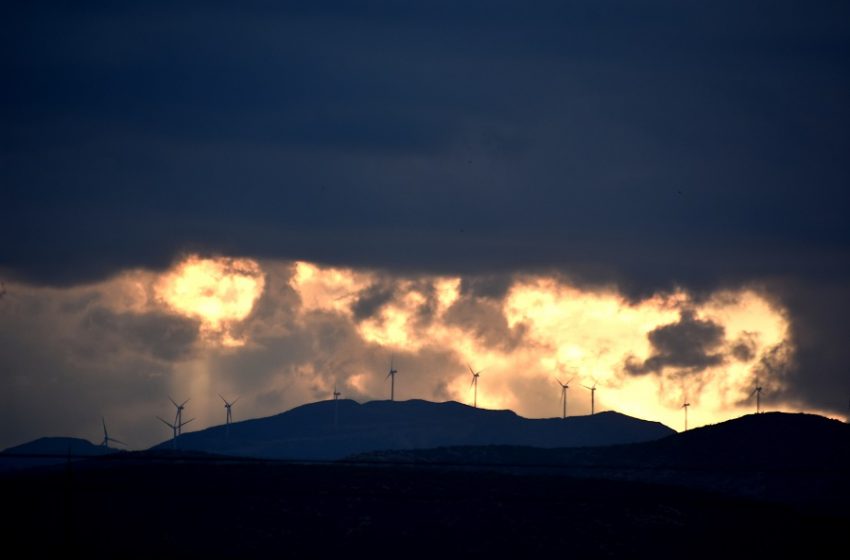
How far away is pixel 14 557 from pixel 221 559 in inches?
1106

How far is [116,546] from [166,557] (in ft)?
24.5

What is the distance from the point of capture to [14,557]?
610ft

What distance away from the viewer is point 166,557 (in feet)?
649

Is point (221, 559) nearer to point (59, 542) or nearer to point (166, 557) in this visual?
point (166, 557)

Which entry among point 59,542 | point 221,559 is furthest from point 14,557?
point 221,559

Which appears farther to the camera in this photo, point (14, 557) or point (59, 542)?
point (59, 542)

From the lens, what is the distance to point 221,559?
199250 millimetres

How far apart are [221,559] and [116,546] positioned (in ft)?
47.7

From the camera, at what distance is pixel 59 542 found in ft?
651

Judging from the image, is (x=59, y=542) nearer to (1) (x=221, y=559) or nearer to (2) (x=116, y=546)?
(2) (x=116, y=546)

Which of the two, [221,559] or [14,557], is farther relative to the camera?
[221,559]

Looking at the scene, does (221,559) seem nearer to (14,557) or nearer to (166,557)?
(166,557)

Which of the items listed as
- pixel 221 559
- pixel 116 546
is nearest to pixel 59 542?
pixel 116 546
